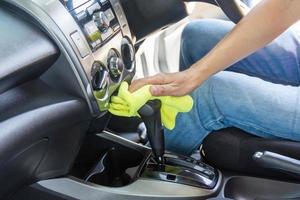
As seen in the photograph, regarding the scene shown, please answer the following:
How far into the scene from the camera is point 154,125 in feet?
2.87

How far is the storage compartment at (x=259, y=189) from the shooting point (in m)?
0.89

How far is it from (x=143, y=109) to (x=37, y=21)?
0.74ft

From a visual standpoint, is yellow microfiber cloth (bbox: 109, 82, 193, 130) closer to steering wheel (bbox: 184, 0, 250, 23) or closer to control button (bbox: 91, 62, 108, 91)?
control button (bbox: 91, 62, 108, 91)

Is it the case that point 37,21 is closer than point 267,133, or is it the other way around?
point 37,21

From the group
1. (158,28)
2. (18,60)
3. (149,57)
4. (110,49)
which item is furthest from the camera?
(149,57)

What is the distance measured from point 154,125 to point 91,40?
190 millimetres

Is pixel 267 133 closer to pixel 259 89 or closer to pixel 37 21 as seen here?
pixel 259 89

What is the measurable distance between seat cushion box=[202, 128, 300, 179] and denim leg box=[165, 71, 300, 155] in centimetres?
1

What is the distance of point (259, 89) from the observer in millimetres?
878

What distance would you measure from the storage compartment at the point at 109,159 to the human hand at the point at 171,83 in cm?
17

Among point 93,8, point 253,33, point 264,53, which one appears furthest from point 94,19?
point 264,53

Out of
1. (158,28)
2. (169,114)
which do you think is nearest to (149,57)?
(158,28)

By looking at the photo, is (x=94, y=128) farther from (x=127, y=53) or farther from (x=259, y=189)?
(x=259, y=189)

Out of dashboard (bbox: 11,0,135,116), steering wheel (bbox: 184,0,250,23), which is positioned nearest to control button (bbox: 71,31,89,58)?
dashboard (bbox: 11,0,135,116)
